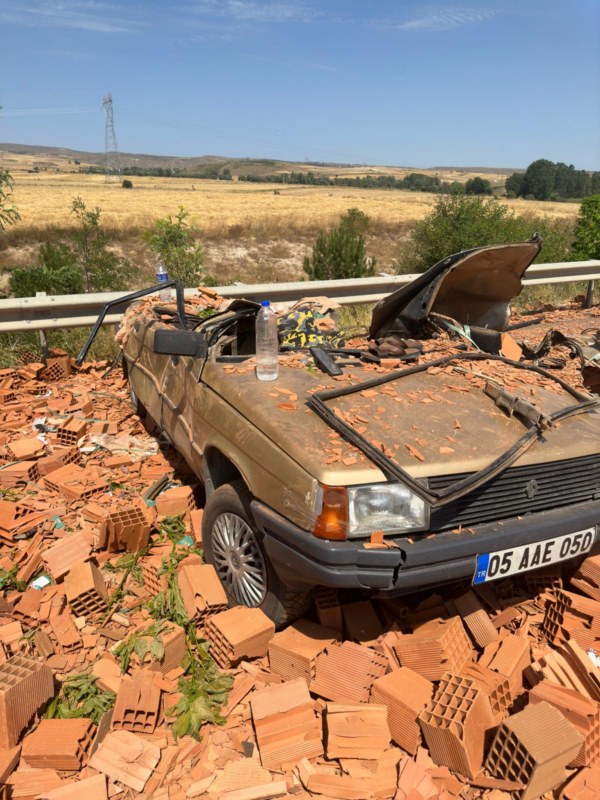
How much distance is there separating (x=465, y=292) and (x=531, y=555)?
2601mm

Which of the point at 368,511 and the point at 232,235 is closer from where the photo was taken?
the point at 368,511

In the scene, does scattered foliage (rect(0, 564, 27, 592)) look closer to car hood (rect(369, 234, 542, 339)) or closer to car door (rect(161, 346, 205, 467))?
car door (rect(161, 346, 205, 467))

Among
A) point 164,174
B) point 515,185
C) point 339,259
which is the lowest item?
point 339,259

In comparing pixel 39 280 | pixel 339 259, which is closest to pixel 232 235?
pixel 339 259

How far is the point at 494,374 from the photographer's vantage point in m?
3.64

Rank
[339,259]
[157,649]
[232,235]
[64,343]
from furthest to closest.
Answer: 1. [232,235]
2. [339,259]
3. [64,343]
4. [157,649]

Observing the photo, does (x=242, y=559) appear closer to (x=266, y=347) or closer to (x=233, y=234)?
(x=266, y=347)

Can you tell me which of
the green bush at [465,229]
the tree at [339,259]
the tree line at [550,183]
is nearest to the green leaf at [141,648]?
the green bush at [465,229]

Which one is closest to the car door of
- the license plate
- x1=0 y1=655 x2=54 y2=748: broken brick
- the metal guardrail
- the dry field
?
x1=0 y1=655 x2=54 y2=748: broken brick

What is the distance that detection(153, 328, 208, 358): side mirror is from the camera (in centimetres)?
346

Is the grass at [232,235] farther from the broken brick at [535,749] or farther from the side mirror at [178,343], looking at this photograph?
the broken brick at [535,749]

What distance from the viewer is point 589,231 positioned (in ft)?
46.6

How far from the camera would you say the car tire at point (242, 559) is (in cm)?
293

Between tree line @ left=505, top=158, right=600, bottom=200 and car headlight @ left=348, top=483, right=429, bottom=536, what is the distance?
103 meters
